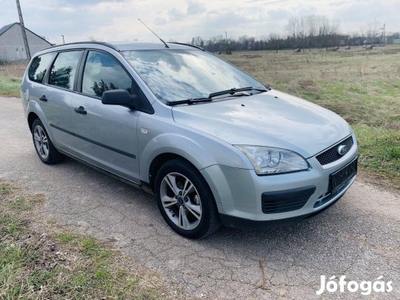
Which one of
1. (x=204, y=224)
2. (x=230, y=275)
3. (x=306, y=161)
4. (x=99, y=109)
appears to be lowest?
(x=230, y=275)

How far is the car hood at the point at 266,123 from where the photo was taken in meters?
2.62

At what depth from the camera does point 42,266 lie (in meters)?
2.57

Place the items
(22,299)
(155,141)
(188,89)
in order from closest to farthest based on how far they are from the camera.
Result: (22,299) < (155,141) < (188,89)

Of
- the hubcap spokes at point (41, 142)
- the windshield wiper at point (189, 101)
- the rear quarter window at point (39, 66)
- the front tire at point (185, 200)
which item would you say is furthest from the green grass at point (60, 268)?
the rear quarter window at point (39, 66)

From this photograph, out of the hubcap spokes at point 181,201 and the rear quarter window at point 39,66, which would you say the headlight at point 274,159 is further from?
the rear quarter window at point 39,66

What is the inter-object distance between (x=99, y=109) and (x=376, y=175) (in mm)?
3348

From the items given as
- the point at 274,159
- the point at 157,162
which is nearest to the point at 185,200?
the point at 157,162

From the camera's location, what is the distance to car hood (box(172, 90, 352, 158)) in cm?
262

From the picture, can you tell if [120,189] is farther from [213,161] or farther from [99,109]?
[213,161]

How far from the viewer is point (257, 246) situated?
2.89 metres

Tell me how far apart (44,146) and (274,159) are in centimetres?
367

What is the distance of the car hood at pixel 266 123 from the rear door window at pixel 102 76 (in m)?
0.75

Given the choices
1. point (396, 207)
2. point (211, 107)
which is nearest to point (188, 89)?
point (211, 107)

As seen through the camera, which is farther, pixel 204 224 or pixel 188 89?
pixel 188 89
